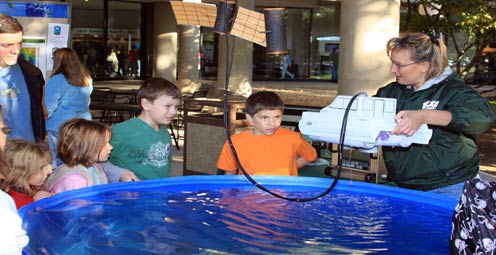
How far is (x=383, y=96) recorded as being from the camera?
4.19 m

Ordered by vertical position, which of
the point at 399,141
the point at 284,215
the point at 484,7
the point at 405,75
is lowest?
the point at 284,215

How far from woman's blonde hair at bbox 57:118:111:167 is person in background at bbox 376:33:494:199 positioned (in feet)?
5.65

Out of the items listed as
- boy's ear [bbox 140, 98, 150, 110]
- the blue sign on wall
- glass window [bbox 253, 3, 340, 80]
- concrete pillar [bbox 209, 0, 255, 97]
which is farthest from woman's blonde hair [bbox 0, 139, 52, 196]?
glass window [bbox 253, 3, 340, 80]

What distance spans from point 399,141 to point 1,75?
3.19 metres

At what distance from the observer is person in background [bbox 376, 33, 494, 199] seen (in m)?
3.81

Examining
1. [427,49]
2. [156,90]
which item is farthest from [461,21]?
[427,49]

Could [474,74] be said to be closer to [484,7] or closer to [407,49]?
[484,7]

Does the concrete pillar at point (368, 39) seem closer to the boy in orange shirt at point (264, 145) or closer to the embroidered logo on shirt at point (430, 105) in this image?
the boy in orange shirt at point (264, 145)

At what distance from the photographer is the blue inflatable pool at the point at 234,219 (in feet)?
9.99

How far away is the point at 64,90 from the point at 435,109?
4.36m

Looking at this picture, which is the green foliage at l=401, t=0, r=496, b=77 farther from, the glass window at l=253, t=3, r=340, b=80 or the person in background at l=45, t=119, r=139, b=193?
the glass window at l=253, t=3, r=340, b=80

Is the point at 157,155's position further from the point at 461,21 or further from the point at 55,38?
the point at 461,21

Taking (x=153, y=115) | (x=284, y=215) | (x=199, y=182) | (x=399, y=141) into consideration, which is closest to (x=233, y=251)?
(x=284, y=215)

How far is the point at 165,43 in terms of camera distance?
23672 mm
